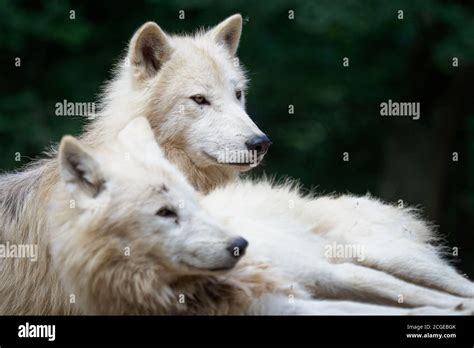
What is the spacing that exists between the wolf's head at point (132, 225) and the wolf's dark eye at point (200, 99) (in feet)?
5.36

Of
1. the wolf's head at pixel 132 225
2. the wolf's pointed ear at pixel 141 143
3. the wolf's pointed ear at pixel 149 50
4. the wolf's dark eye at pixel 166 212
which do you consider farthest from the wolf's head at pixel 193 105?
the wolf's dark eye at pixel 166 212

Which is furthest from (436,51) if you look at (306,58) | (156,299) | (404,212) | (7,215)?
(156,299)

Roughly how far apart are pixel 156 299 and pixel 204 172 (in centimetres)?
188

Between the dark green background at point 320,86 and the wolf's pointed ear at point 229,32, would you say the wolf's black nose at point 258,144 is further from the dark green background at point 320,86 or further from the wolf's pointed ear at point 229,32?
→ the dark green background at point 320,86

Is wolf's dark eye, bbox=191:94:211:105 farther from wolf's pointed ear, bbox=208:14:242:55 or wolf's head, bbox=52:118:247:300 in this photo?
wolf's head, bbox=52:118:247:300

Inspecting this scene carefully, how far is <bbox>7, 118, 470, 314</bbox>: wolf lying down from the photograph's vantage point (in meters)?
5.96

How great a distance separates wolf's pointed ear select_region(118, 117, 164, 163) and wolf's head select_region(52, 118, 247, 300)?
7.4 inches

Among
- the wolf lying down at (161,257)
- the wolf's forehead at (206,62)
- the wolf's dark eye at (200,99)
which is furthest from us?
the wolf's forehead at (206,62)

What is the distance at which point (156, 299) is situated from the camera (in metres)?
6.06

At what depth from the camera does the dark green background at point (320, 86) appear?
16.6 meters

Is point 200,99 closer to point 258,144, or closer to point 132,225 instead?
point 258,144

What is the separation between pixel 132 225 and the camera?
19.7 ft

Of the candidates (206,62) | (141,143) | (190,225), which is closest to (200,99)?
(206,62)

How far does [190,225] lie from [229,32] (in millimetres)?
2934
